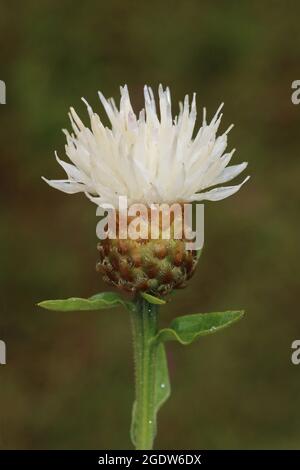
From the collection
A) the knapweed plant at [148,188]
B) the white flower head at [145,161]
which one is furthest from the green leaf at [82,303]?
the white flower head at [145,161]

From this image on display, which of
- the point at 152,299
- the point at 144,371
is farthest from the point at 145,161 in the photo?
the point at 144,371

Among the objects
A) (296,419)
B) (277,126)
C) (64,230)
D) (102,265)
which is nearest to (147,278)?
(102,265)

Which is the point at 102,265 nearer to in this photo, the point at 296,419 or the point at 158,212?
the point at 158,212

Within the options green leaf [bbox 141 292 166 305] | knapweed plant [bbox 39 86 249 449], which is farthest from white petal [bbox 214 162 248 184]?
green leaf [bbox 141 292 166 305]

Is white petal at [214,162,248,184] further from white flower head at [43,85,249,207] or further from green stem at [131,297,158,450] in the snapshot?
green stem at [131,297,158,450]

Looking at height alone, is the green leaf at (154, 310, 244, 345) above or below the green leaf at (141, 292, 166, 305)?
below
